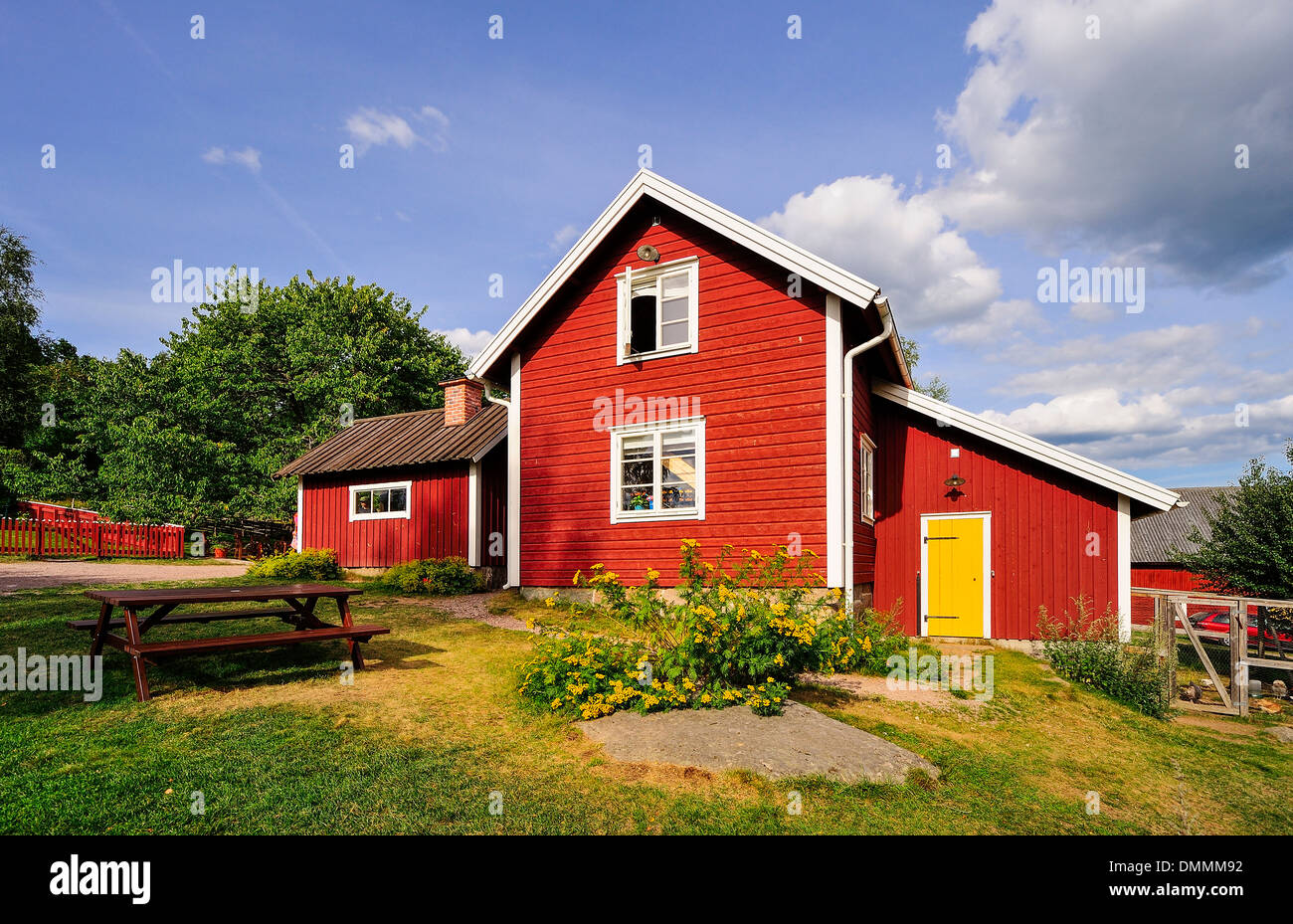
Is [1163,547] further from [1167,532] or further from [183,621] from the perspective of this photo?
[183,621]

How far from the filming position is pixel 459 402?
787 inches

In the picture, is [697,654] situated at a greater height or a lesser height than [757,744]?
greater

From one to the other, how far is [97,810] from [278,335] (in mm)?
35705

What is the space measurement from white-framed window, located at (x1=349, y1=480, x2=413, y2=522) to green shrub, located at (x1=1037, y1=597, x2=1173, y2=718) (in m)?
15.3

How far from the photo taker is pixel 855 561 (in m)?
12.1

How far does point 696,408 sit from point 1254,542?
42.9ft

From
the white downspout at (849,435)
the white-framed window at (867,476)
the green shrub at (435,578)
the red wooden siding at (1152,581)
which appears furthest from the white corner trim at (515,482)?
the red wooden siding at (1152,581)

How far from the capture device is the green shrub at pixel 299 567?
16.5 meters

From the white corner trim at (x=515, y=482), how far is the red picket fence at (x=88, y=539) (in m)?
19.6

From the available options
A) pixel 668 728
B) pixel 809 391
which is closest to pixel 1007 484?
pixel 809 391

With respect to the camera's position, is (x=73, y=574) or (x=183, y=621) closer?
(x=183, y=621)

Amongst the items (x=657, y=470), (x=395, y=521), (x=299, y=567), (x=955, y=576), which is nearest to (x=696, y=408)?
(x=657, y=470)

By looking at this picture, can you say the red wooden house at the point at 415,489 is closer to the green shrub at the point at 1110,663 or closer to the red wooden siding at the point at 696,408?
the red wooden siding at the point at 696,408
